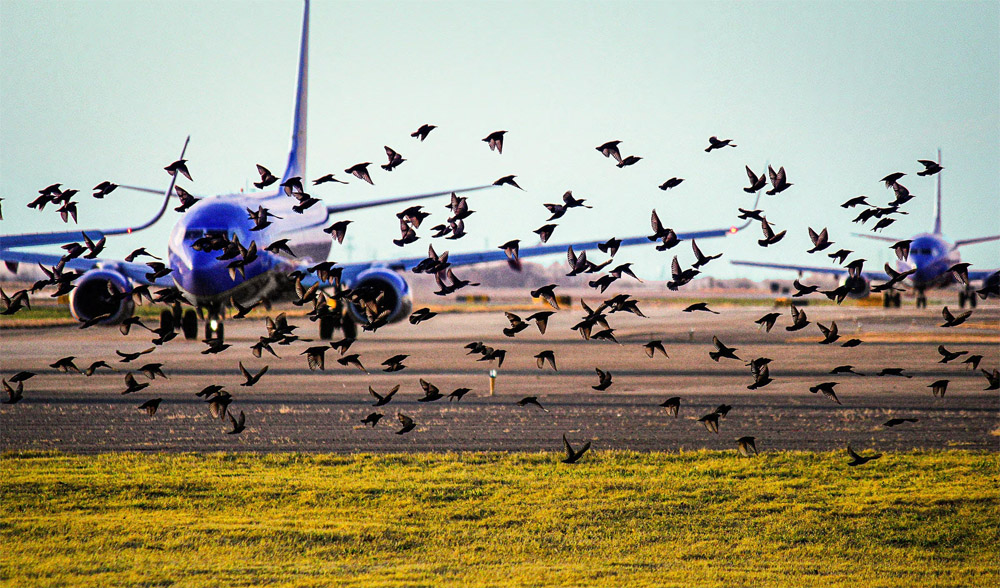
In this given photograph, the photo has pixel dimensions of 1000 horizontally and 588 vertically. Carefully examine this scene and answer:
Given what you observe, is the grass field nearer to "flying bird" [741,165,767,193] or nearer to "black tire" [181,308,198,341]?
"flying bird" [741,165,767,193]

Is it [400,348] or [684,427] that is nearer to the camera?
[684,427]

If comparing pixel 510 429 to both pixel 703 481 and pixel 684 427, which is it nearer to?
pixel 684 427

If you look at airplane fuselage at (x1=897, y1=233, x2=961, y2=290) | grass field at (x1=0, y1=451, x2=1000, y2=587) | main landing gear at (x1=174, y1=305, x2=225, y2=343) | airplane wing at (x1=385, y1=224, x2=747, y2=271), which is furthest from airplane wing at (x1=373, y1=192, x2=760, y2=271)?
airplane fuselage at (x1=897, y1=233, x2=961, y2=290)

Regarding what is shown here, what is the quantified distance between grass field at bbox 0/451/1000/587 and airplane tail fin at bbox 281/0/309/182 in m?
29.7

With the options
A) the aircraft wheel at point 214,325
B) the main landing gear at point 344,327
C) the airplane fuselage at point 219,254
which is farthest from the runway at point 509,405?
the airplane fuselage at point 219,254

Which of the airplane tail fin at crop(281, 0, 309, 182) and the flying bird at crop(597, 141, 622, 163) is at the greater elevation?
the airplane tail fin at crop(281, 0, 309, 182)

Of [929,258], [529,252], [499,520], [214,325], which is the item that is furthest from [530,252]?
[929,258]

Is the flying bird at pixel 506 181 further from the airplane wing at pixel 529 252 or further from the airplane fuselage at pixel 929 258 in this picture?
the airplane fuselage at pixel 929 258

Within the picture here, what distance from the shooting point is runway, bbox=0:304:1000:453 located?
62.0 feet

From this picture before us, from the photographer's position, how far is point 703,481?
51.1 feet

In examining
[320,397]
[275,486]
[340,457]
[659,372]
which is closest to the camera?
[275,486]

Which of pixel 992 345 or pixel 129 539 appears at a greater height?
pixel 129 539

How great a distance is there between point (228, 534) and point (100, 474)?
4731 mm

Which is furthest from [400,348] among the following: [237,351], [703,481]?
[703,481]
